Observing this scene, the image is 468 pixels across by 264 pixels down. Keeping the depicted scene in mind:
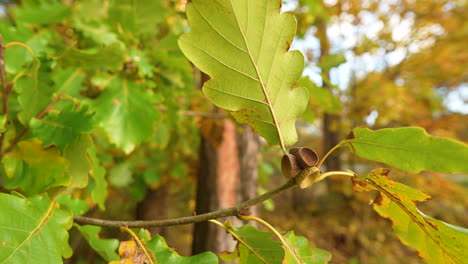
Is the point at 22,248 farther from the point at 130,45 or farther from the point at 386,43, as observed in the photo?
the point at 386,43

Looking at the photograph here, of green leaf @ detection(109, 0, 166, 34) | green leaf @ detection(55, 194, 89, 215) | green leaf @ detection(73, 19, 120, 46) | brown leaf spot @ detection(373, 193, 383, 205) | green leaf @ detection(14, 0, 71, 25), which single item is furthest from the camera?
green leaf @ detection(109, 0, 166, 34)

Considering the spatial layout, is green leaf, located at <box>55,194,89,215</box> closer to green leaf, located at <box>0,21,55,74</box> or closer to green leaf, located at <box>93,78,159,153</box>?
green leaf, located at <box>93,78,159,153</box>

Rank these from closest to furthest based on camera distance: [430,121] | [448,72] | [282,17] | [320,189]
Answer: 1. [282,17]
2. [430,121]
3. [448,72]
4. [320,189]

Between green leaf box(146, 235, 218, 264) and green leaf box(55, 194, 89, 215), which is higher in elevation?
green leaf box(146, 235, 218, 264)

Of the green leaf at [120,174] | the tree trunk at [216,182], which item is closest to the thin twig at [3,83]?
the tree trunk at [216,182]

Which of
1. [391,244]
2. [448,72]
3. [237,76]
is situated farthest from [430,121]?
[237,76]

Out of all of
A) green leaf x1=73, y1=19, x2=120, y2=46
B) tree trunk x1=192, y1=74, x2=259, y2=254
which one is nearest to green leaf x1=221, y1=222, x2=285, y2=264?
green leaf x1=73, y1=19, x2=120, y2=46

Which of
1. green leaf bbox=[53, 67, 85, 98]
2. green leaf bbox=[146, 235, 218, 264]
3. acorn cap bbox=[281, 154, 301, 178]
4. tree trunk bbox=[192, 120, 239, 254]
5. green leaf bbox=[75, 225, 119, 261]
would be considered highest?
acorn cap bbox=[281, 154, 301, 178]
